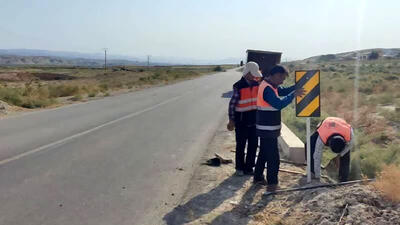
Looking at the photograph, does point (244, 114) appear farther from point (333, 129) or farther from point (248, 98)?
point (333, 129)

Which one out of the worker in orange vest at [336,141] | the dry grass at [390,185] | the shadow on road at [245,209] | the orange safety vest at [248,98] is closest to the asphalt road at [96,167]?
the shadow on road at [245,209]

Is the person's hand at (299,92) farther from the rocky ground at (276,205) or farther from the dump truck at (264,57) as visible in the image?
the dump truck at (264,57)

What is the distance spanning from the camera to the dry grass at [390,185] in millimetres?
4367

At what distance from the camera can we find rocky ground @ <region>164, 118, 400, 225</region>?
170 inches

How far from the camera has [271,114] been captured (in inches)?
238

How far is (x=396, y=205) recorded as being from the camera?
4.28 meters

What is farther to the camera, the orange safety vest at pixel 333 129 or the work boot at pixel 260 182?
the work boot at pixel 260 182

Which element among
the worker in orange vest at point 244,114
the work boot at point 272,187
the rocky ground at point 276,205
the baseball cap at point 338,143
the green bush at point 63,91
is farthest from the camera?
the green bush at point 63,91

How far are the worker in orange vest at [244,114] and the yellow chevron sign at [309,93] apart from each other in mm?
890

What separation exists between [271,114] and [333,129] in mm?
976

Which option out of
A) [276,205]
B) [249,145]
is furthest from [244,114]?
[276,205]

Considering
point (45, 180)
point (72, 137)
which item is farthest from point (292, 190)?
point (72, 137)

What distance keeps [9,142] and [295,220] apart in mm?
7734

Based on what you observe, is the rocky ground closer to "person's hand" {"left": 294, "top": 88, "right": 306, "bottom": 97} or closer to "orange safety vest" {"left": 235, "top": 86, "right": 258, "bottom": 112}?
"orange safety vest" {"left": 235, "top": 86, "right": 258, "bottom": 112}
